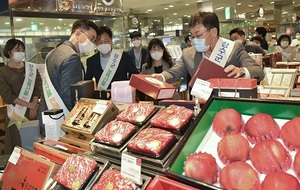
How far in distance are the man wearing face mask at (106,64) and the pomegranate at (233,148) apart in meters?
2.61

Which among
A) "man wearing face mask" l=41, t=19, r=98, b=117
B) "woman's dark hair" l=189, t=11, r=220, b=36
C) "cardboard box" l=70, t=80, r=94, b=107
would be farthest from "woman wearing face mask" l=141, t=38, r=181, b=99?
"cardboard box" l=70, t=80, r=94, b=107

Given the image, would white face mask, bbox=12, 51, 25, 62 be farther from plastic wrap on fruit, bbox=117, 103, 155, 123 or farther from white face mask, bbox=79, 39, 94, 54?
plastic wrap on fruit, bbox=117, 103, 155, 123

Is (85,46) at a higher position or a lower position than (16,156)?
higher

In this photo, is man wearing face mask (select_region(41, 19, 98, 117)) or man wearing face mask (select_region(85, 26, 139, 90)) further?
man wearing face mask (select_region(85, 26, 139, 90))

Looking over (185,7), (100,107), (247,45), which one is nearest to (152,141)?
(100,107)

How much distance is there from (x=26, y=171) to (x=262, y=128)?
106 cm

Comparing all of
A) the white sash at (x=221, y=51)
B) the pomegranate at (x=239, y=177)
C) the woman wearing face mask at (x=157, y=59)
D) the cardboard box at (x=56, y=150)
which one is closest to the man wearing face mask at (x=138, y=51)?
the woman wearing face mask at (x=157, y=59)

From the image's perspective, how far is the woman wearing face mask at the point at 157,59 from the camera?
441 centimetres

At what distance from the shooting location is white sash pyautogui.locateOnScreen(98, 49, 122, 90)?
12.1 feet

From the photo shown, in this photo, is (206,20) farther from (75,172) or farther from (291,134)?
(75,172)

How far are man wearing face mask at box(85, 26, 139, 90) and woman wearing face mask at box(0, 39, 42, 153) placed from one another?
2.58 ft

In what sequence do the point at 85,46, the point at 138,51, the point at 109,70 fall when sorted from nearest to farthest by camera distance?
the point at 85,46 < the point at 109,70 < the point at 138,51

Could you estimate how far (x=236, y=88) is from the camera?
4.83 feet

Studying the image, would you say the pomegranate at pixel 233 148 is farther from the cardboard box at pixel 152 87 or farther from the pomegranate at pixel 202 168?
the cardboard box at pixel 152 87
